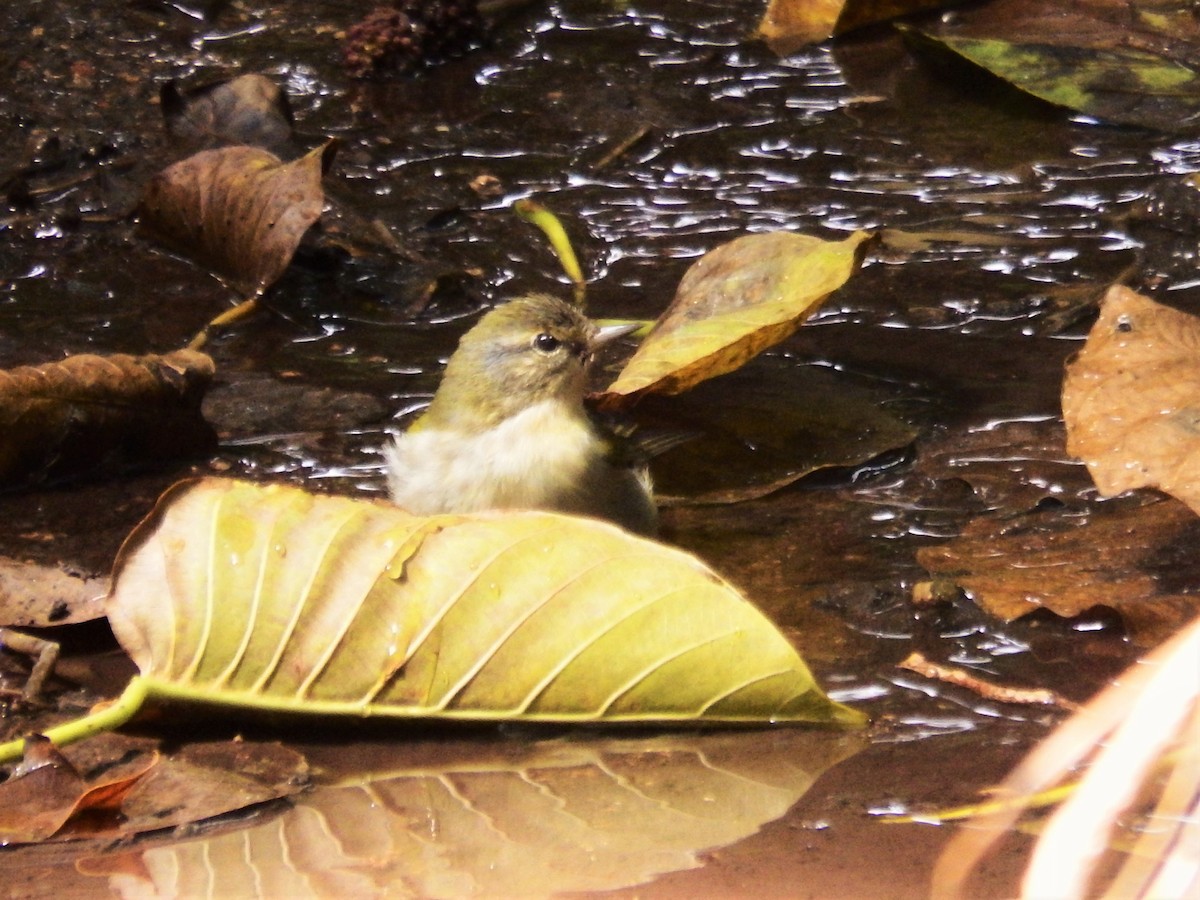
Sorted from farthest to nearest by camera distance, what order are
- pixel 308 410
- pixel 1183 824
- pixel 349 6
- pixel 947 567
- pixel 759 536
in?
1. pixel 349 6
2. pixel 308 410
3. pixel 759 536
4. pixel 947 567
5. pixel 1183 824

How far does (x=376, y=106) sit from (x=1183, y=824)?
4.82m

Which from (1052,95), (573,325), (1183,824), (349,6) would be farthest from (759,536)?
(349,6)

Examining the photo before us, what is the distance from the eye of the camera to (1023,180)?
203 inches

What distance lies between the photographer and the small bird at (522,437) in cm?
359

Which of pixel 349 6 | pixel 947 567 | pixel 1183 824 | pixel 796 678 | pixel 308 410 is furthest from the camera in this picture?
pixel 349 6

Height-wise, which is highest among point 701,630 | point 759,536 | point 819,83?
point 819,83

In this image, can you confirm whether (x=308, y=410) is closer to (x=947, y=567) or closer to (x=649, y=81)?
(x=947, y=567)

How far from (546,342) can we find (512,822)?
1.94 m

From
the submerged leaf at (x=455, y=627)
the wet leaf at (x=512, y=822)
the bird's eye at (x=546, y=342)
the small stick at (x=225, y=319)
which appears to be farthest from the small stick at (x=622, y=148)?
the wet leaf at (x=512, y=822)

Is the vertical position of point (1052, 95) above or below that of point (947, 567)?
above

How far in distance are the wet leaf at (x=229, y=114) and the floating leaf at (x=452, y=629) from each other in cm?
294

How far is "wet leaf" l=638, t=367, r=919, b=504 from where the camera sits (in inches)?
145

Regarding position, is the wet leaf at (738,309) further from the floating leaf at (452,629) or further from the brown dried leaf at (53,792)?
the brown dried leaf at (53,792)

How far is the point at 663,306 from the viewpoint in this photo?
14.8ft
